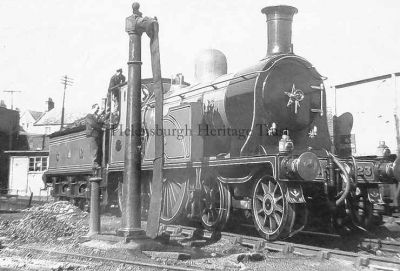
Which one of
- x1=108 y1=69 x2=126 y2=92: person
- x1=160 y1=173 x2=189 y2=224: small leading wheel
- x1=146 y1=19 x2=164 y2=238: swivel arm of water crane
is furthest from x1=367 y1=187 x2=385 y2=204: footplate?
x1=108 y1=69 x2=126 y2=92: person

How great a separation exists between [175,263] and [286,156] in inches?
95.0

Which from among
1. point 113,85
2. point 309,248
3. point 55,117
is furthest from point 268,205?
point 55,117

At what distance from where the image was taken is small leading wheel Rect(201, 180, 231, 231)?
834 cm

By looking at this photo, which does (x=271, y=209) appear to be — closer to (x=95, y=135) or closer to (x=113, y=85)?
(x=113, y=85)

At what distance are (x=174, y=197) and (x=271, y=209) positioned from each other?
295 cm

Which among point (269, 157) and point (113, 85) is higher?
point (113, 85)

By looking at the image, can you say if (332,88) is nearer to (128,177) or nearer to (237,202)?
(237,202)

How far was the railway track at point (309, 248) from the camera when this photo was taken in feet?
18.1

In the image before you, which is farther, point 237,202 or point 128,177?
point 237,202

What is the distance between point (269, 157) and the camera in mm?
7039

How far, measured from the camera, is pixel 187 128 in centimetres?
869

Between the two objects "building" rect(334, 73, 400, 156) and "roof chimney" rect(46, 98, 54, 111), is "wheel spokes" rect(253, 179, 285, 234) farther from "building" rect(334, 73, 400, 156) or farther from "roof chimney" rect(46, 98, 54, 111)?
"roof chimney" rect(46, 98, 54, 111)

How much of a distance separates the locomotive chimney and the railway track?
3.47m

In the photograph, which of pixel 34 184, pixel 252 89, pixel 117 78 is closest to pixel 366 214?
pixel 252 89
